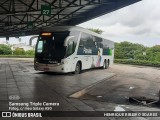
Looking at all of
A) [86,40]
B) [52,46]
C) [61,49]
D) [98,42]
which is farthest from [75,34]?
[98,42]

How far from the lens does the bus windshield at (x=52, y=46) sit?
56.6 ft

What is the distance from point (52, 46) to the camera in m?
17.5

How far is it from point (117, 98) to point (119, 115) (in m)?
2.94

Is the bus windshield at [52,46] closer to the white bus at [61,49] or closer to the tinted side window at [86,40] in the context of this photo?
the white bus at [61,49]

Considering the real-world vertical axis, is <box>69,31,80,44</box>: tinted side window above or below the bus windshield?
above

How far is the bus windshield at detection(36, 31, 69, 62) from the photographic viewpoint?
17250mm

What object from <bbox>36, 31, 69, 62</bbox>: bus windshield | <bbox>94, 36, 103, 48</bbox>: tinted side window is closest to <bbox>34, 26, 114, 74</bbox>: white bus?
<bbox>36, 31, 69, 62</bbox>: bus windshield

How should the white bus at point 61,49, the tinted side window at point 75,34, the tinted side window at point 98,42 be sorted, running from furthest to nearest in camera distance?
the tinted side window at point 98,42, the tinted side window at point 75,34, the white bus at point 61,49

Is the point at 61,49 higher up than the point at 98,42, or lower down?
lower down

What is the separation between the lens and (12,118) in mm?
6516

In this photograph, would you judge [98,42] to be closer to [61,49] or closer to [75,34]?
[75,34]

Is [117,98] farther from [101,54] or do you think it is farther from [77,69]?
[101,54]

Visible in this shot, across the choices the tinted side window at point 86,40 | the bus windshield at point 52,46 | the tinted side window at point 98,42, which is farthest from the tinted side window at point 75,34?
the tinted side window at point 98,42

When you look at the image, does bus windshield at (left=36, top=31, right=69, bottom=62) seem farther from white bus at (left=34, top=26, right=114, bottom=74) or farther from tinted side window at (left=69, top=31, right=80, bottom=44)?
tinted side window at (left=69, top=31, right=80, bottom=44)
